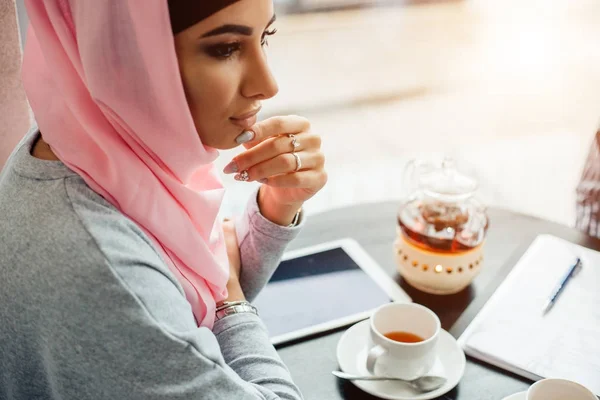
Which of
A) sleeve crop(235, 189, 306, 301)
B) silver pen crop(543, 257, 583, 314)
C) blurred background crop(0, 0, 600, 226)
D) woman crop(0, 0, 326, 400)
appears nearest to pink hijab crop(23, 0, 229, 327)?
woman crop(0, 0, 326, 400)

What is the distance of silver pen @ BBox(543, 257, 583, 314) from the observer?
100cm

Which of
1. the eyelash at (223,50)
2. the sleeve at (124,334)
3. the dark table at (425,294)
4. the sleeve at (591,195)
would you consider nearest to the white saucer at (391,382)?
the dark table at (425,294)

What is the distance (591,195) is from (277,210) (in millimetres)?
808

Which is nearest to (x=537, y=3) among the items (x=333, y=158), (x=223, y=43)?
(x=333, y=158)

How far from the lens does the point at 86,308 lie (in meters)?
0.63

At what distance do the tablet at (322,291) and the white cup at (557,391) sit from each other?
1.05ft

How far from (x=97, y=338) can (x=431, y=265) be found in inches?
22.7

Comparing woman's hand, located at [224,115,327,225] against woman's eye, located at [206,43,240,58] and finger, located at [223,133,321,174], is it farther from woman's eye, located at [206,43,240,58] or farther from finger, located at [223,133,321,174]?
woman's eye, located at [206,43,240,58]

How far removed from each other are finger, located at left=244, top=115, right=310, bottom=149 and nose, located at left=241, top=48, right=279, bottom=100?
9cm

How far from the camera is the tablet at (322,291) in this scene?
3.23 ft

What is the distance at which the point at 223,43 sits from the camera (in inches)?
28.6

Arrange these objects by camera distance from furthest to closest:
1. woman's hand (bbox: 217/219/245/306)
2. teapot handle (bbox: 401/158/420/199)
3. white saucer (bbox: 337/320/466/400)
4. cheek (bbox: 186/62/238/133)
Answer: teapot handle (bbox: 401/158/420/199)
woman's hand (bbox: 217/219/245/306)
white saucer (bbox: 337/320/466/400)
cheek (bbox: 186/62/238/133)

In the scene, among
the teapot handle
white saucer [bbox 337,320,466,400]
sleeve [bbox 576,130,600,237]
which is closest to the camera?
white saucer [bbox 337,320,466,400]

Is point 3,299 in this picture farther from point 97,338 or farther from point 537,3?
point 537,3
